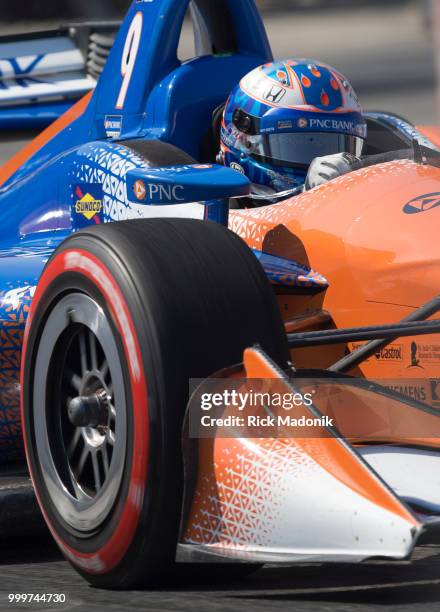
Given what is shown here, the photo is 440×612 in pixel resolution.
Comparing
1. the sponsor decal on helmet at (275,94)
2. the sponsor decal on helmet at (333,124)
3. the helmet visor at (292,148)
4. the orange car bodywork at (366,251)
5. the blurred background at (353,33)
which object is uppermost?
the sponsor decal on helmet at (275,94)

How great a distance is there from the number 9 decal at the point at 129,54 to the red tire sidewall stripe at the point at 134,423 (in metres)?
1.80

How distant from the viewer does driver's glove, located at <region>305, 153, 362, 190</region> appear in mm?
3943

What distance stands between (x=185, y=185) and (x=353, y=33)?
2296 centimetres

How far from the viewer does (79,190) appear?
4.35m

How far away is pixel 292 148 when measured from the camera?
4195mm

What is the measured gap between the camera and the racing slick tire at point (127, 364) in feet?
9.26

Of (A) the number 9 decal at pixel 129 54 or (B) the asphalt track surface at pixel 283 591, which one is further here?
(A) the number 9 decal at pixel 129 54

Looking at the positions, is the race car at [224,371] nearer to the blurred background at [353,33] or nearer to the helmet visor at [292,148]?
the helmet visor at [292,148]

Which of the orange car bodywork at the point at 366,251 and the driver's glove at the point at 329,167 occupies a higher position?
the driver's glove at the point at 329,167

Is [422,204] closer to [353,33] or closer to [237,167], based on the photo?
[237,167]

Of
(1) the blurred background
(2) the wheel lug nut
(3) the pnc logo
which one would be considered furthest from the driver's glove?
(1) the blurred background

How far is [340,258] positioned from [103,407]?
851mm

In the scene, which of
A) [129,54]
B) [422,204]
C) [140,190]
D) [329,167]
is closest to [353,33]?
[129,54]

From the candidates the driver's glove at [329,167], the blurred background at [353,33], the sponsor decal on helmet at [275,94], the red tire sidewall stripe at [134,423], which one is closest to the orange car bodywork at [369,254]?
the driver's glove at [329,167]
